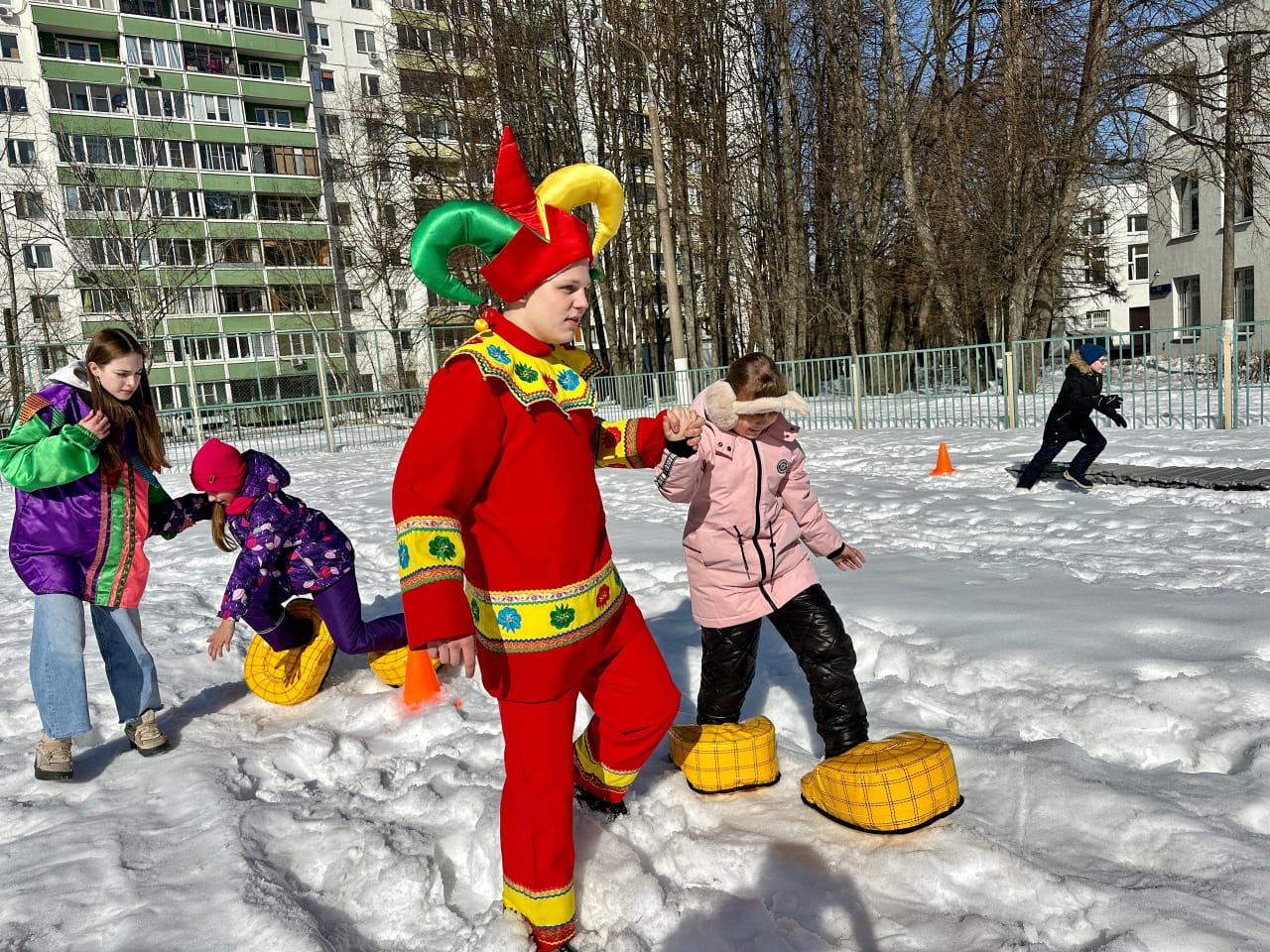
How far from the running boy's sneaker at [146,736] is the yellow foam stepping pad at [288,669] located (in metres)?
0.52

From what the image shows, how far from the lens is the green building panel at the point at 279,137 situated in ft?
140

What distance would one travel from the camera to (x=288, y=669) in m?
4.15

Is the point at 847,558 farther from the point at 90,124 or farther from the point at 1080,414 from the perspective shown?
the point at 90,124

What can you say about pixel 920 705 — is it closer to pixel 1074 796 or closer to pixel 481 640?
pixel 1074 796

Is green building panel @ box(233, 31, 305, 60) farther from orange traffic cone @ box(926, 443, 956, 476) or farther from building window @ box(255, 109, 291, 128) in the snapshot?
orange traffic cone @ box(926, 443, 956, 476)

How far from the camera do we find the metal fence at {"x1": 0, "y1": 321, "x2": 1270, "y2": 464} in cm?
1363

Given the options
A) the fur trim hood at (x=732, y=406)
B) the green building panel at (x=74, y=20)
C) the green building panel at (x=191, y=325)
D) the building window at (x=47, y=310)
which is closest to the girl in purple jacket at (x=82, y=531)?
the fur trim hood at (x=732, y=406)

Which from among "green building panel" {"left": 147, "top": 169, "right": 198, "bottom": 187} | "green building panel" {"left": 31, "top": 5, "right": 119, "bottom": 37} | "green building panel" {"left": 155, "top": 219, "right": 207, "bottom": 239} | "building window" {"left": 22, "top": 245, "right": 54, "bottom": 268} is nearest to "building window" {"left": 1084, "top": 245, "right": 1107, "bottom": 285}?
"green building panel" {"left": 155, "top": 219, "right": 207, "bottom": 239}

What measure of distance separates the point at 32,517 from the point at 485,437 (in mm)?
2377

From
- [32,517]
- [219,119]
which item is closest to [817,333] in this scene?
[32,517]

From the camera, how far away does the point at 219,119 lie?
42.5m

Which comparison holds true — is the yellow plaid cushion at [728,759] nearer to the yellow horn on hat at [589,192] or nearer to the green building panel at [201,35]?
the yellow horn on hat at [589,192]

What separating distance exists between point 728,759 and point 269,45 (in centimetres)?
5011

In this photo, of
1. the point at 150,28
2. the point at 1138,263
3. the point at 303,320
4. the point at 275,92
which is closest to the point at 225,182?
the point at 275,92
